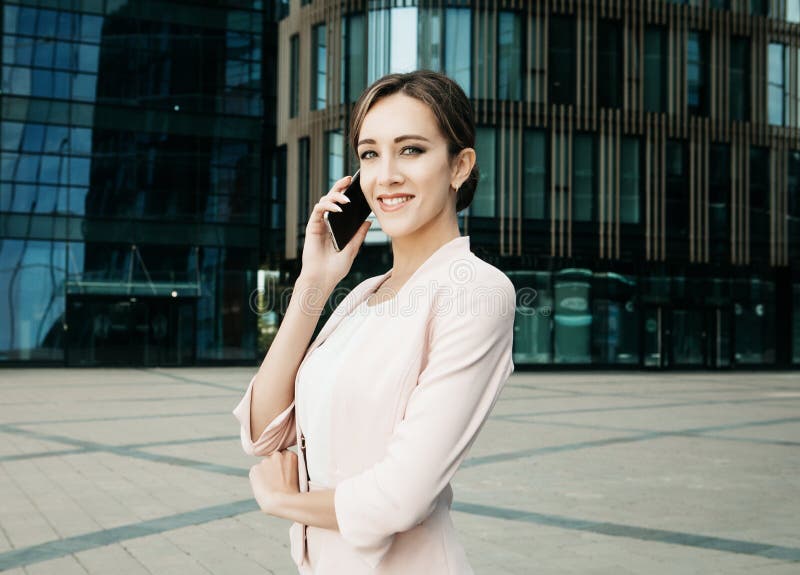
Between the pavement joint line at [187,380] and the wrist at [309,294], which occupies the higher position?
the wrist at [309,294]

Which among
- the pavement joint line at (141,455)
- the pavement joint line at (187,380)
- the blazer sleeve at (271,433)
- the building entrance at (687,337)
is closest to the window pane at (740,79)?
the building entrance at (687,337)

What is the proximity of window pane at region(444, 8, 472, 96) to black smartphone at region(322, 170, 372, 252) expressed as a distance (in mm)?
27047

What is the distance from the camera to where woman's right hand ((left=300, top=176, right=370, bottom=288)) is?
7.07ft

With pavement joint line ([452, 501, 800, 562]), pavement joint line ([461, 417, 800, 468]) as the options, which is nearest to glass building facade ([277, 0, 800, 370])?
pavement joint line ([461, 417, 800, 468])

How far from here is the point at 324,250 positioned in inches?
87.4

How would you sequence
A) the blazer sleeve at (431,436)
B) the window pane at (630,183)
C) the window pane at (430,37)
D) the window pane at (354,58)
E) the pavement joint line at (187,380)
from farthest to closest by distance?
the window pane at (630,183) < the window pane at (354,58) < the window pane at (430,37) < the pavement joint line at (187,380) < the blazer sleeve at (431,436)

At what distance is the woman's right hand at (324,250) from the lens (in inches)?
84.9

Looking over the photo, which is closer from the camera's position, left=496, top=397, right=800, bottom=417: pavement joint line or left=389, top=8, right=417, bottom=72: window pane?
left=496, top=397, right=800, bottom=417: pavement joint line

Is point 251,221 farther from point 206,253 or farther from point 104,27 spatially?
point 104,27

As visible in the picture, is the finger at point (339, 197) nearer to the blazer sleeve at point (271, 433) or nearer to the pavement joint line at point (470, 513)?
the blazer sleeve at point (271, 433)

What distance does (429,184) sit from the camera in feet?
6.50

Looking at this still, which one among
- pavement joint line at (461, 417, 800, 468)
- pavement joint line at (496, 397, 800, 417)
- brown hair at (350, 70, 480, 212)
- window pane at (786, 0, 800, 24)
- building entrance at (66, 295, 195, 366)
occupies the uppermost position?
window pane at (786, 0, 800, 24)

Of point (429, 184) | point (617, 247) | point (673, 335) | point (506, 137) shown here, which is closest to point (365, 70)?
point (506, 137)

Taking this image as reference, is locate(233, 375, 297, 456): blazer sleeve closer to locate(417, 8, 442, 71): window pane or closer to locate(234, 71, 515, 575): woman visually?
locate(234, 71, 515, 575): woman
